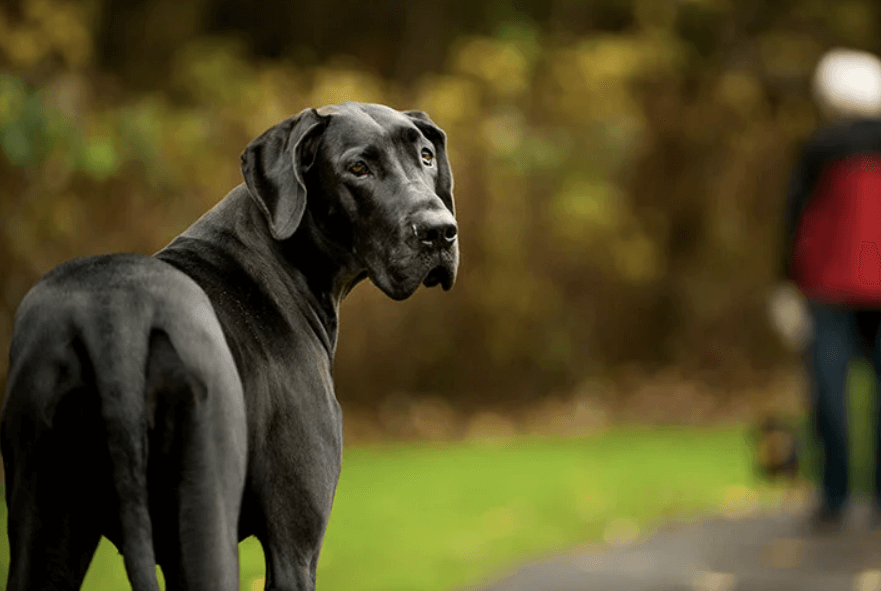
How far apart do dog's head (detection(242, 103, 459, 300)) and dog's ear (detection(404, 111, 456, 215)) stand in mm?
123

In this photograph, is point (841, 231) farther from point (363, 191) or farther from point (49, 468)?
point (49, 468)

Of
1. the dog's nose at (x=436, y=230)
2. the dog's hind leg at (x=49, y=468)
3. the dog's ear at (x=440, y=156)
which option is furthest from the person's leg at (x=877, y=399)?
the dog's hind leg at (x=49, y=468)

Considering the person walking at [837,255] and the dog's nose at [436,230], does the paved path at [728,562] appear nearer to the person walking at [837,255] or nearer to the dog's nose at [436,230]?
the person walking at [837,255]

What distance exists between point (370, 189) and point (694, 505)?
21.1 ft

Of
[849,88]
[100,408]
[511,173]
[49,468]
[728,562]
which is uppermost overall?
[849,88]

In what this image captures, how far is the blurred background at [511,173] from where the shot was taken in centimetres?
813

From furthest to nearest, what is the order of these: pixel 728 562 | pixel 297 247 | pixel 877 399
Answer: pixel 877 399 → pixel 728 562 → pixel 297 247

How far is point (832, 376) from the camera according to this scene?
7.10m

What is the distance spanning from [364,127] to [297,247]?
0.32 metres

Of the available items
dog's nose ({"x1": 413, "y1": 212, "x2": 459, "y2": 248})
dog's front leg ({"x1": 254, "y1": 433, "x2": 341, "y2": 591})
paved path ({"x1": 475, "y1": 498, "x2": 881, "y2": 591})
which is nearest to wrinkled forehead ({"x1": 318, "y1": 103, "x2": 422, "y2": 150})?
dog's nose ({"x1": 413, "y1": 212, "x2": 459, "y2": 248})

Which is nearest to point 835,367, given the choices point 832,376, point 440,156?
point 832,376

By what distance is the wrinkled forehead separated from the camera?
266 cm

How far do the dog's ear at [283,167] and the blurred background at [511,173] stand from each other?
4.32m

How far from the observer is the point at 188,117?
931 centimetres
